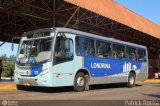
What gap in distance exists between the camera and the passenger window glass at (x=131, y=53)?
2062 centimetres

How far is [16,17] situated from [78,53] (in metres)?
11.2

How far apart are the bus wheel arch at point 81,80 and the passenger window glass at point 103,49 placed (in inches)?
61.6

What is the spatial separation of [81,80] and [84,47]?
1.55 metres

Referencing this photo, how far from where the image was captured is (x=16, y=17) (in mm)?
25766

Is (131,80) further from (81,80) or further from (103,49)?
(81,80)

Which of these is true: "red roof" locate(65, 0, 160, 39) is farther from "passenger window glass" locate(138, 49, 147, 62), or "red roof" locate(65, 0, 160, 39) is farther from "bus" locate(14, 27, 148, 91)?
"bus" locate(14, 27, 148, 91)

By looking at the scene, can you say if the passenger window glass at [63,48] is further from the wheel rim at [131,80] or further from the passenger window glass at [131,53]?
the wheel rim at [131,80]

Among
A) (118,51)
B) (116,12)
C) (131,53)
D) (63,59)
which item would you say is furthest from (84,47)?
(116,12)

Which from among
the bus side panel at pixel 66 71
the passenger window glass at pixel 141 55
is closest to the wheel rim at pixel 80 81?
the bus side panel at pixel 66 71

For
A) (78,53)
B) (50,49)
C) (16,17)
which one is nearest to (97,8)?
(16,17)

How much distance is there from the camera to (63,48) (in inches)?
585

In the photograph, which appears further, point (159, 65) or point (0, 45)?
point (159, 65)

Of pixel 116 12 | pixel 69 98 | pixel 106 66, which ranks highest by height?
pixel 116 12

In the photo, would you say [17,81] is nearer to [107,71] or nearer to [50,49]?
[50,49]
